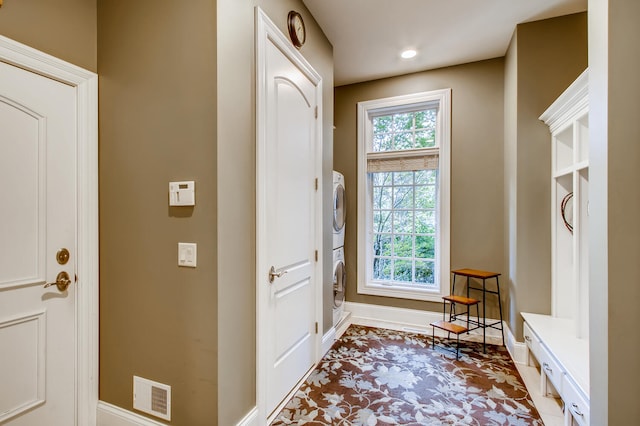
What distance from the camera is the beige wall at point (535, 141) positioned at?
2.57 meters

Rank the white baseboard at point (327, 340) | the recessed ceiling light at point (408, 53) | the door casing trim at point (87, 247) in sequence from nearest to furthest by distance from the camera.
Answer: the door casing trim at point (87, 247) → the white baseboard at point (327, 340) → the recessed ceiling light at point (408, 53)

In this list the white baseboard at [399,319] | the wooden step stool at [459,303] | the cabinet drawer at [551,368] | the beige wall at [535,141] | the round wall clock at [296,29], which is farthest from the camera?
the white baseboard at [399,319]

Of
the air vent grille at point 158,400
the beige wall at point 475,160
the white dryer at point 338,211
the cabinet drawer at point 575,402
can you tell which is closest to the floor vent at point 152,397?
the air vent grille at point 158,400

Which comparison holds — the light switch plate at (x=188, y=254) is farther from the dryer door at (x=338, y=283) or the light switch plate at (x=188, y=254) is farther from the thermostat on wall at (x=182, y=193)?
the dryer door at (x=338, y=283)

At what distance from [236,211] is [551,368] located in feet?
7.46

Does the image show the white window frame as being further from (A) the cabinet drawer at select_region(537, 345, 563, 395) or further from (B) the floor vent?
(B) the floor vent

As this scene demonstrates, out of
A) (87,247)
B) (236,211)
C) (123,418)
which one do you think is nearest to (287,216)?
(236,211)

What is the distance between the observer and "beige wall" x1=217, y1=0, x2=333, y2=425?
149cm

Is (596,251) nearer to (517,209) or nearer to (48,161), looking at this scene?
(517,209)

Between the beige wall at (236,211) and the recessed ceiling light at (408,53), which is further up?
the recessed ceiling light at (408,53)

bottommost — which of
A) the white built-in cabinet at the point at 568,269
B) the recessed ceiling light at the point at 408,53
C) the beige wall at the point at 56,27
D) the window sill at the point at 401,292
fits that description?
the window sill at the point at 401,292

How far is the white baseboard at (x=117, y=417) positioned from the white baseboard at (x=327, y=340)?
56.1 inches

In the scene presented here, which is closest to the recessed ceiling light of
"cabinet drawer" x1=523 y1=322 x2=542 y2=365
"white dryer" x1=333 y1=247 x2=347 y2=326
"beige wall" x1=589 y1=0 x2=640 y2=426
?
"beige wall" x1=589 y1=0 x2=640 y2=426

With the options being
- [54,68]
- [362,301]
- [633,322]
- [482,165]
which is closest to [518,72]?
[482,165]
